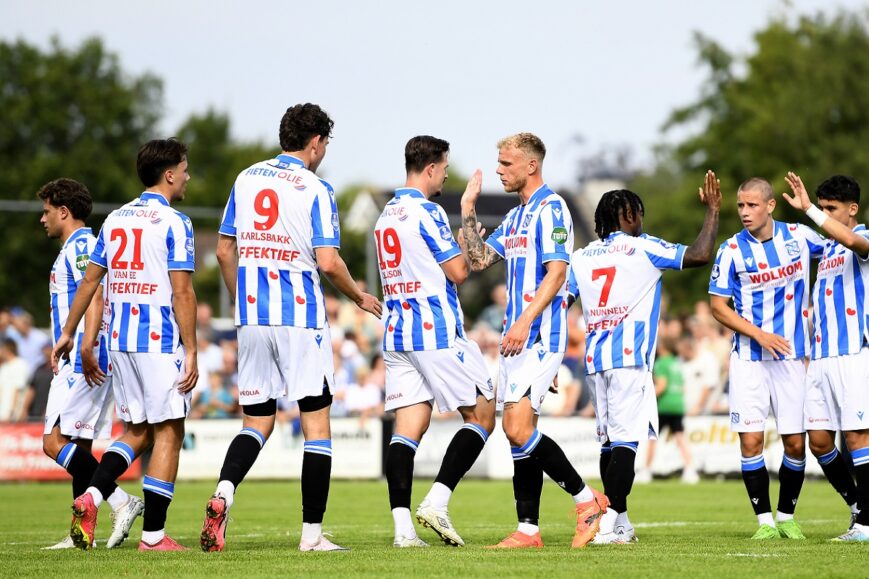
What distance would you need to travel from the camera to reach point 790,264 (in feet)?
34.0

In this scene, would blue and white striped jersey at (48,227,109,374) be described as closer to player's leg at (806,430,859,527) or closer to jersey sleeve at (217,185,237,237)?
jersey sleeve at (217,185,237,237)

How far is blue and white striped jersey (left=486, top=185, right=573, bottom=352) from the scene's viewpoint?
939 cm

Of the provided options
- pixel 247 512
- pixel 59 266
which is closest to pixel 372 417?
pixel 247 512

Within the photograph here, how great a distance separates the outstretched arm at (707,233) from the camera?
965 cm

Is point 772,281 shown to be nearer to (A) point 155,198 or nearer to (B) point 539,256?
(B) point 539,256

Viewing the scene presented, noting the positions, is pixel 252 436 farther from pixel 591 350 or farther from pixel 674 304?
pixel 674 304

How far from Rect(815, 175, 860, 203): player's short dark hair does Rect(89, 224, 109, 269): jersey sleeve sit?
540 cm

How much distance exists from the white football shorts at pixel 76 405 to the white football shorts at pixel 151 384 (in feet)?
2.88

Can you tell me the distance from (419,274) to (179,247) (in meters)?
1.75

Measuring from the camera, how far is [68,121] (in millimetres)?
70562

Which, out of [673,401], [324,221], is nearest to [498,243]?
[324,221]

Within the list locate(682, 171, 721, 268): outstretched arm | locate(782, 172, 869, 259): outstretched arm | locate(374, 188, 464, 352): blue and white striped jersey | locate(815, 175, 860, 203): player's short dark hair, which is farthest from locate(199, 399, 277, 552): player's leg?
locate(815, 175, 860, 203): player's short dark hair

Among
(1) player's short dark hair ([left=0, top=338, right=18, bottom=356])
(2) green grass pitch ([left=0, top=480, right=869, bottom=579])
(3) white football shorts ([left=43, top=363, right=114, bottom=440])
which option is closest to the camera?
(2) green grass pitch ([left=0, top=480, right=869, bottom=579])

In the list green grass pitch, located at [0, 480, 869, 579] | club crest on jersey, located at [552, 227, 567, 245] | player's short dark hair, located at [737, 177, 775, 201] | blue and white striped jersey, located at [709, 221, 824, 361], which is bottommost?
green grass pitch, located at [0, 480, 869, 579]
